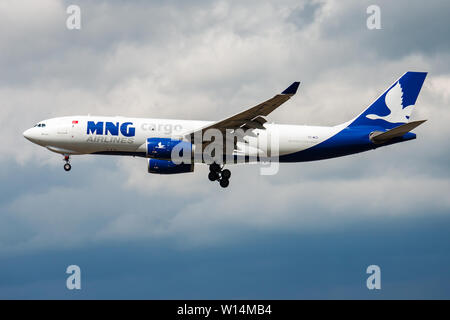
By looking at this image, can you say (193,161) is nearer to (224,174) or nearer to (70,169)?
(224,174)

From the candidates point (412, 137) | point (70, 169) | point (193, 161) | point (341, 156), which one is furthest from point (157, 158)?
point (412, 137)

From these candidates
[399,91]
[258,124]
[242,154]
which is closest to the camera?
[258,124]

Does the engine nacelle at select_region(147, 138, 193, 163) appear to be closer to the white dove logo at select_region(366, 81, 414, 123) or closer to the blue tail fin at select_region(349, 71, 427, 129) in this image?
the blue tail fin at select_region(349, 71, 427, 129)

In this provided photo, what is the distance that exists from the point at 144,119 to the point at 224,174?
612cm

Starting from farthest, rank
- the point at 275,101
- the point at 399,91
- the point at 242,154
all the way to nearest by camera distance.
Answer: the point at 399,91
the point at 242,154
the point at 275,101

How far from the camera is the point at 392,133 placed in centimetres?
4675

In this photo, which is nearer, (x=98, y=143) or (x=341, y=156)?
(x=98, y=143)

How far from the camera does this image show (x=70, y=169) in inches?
1876

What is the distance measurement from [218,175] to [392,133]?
36.0 ft

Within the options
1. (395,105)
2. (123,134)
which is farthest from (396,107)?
(123,134)

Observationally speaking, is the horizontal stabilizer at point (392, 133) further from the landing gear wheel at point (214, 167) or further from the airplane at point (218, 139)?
the landing gear wheel at point (214, 167)

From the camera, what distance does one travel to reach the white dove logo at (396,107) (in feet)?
165

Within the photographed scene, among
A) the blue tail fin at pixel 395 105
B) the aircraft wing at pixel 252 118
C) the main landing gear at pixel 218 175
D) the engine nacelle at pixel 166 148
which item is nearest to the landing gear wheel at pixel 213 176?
the main landing gear at pixel 218 175

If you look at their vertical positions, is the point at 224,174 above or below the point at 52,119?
below
